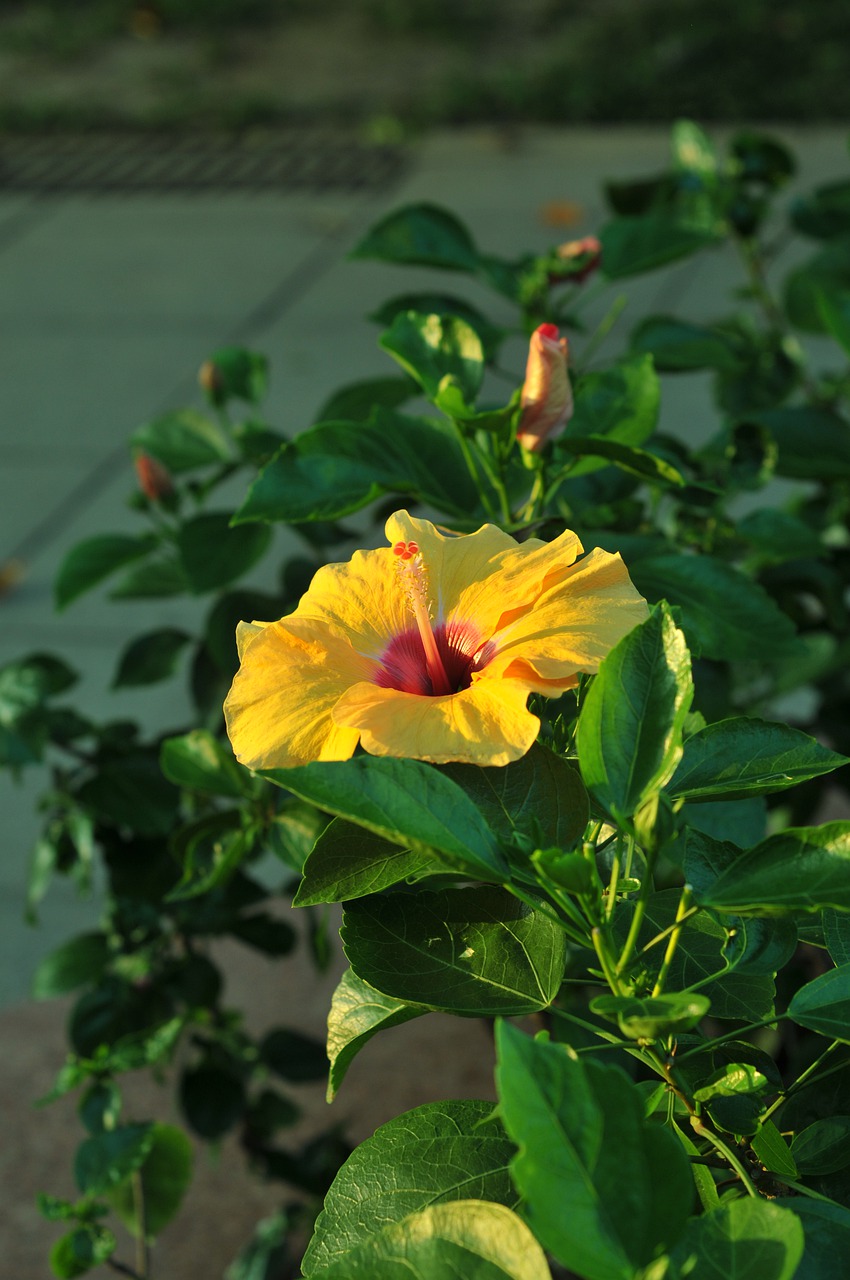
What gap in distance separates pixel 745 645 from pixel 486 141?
5466 millimetres

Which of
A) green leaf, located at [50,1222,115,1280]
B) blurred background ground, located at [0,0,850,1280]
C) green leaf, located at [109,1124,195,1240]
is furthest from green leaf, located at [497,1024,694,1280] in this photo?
blurred background ground, located at [0,0,850,1280]

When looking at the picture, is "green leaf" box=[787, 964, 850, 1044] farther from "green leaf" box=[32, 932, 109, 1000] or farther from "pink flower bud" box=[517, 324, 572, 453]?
"green leaf" box=[32, 932, 109, 1000]

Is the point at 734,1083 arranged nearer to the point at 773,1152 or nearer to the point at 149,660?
the point at 773,1152

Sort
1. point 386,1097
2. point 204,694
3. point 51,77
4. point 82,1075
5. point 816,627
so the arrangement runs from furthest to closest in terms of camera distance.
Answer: point 51,77
point 386,1097
point 816,627
point 204,694
point 82,1075

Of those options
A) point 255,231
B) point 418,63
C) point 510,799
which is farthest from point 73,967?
point 418,63

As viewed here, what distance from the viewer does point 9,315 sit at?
205 inches

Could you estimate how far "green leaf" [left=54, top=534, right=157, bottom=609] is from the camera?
1.57 m

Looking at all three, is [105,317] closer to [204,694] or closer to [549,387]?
[204,694]

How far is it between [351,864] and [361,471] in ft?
1.49

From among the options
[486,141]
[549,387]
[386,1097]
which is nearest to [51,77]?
[486,141]

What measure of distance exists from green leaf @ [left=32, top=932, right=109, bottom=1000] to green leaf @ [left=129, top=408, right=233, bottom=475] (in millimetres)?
584

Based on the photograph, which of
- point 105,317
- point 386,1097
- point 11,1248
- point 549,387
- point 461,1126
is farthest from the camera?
point 105,317

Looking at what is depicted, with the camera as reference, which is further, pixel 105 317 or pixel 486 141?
pixel 486 141

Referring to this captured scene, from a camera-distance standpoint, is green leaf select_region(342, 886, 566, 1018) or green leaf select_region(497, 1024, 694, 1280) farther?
green leaf select_region(342, 886, 566, 1018)
